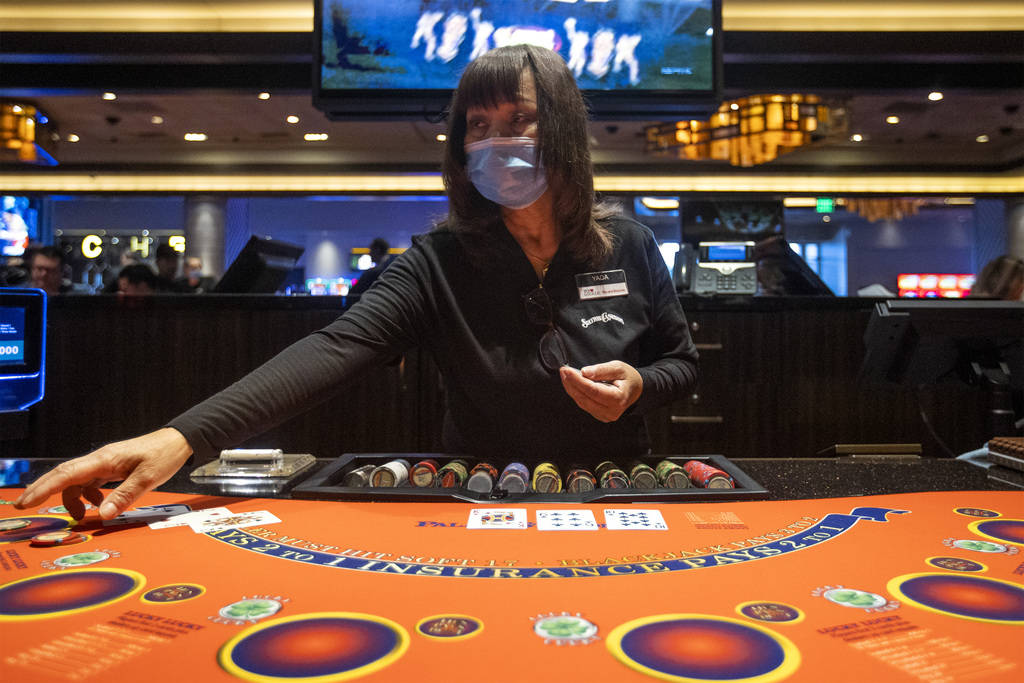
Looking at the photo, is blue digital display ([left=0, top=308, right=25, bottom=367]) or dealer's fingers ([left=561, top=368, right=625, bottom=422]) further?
blue digital display ([left=0, top=308, right=25, bottom=367])

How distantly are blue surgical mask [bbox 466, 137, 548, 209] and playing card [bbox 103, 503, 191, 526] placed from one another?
736 millimetres

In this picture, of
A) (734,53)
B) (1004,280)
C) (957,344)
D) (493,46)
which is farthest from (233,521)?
(1004,280)

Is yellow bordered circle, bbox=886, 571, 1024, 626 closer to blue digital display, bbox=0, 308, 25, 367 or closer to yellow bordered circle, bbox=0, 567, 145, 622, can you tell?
yellow bordered circle, bbox=0, 567, 145, 622

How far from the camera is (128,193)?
9922mm

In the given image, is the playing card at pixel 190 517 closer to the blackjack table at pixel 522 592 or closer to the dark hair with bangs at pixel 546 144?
the blackjack table at pixel 522 592

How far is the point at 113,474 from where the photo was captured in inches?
35.7

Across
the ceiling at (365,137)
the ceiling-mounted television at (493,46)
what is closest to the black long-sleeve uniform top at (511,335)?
the ceiling-mounted television at (493,46)

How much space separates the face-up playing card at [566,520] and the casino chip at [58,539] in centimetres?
50

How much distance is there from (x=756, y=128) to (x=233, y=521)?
6321mm

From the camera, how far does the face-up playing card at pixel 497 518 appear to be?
859mm

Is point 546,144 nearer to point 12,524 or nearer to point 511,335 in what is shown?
point 511,335

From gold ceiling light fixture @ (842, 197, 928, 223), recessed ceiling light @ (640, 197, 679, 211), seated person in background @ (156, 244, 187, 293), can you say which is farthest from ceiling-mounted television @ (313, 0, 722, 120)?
gold ceiling light fixture @ (842, 197, 928, 223)

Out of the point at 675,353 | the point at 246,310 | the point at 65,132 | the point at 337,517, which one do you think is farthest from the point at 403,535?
the point at 65,132

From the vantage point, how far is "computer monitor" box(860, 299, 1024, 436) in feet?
5.08
